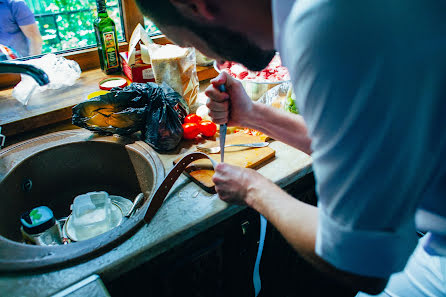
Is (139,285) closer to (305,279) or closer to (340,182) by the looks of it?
(340,182)

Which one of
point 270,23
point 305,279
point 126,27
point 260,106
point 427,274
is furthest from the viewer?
point 126,27

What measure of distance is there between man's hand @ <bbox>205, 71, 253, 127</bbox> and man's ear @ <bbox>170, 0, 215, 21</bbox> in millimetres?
370

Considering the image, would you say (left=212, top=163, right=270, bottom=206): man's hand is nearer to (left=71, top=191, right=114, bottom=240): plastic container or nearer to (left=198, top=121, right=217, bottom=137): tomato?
(left=198, top=121, right=217, bottom=137): tomato

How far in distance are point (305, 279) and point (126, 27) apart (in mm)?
1459

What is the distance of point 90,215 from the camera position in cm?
97

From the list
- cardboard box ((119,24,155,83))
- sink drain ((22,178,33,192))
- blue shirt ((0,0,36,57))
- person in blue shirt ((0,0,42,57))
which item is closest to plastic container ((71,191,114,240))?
sink drain ((22,178,33,192))

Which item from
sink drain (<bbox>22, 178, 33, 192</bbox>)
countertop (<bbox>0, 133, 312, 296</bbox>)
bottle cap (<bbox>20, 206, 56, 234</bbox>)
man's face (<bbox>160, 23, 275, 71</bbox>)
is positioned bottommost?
sink drain (<bbox>22, 178, 33, 192</bbox>)

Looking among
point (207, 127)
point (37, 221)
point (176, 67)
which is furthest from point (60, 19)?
point (37, 221)

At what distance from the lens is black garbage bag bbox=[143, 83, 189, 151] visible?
40.3 inches

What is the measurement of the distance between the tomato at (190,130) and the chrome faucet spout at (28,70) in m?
A: 0.50

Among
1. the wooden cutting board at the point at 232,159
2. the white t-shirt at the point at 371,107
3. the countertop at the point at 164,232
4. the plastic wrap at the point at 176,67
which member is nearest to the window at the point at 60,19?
the plastic wrap at the point at 176,67

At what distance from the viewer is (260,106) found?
1.04 meters

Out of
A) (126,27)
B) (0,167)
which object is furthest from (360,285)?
(126,27)

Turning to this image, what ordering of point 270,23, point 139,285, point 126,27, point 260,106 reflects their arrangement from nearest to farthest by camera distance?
point 270,23 < point 139,285 < point 260,106 < point 126,27
